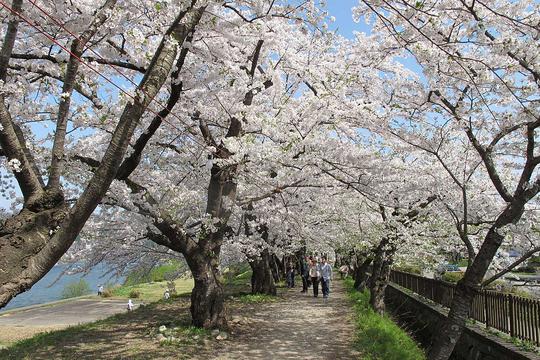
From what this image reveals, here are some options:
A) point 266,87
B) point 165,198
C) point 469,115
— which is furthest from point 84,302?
point 469,115

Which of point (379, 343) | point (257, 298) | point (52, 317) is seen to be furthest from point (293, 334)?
point (52, 317)

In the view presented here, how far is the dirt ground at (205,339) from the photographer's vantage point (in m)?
8.53

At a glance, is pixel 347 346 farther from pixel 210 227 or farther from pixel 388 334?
pixel 210 227

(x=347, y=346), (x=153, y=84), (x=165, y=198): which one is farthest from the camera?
(x=165, y=198)

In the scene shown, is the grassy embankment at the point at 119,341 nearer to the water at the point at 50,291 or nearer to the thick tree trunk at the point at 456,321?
the water at the point at 50,291

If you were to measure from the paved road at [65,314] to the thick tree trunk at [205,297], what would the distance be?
10.1 meters

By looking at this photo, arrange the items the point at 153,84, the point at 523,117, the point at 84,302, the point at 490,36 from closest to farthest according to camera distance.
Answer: the point at 153,84, the point at 490,36, the point at 523,117, the point at 84,302

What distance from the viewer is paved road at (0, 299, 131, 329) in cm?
1947

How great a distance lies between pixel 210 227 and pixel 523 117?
604 cm

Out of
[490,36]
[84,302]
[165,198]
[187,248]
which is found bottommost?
[84,302]

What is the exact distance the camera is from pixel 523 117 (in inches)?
268

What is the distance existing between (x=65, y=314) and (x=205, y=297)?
1541cm

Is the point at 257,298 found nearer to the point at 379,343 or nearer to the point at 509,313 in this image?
the point at 379,343

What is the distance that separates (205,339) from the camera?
949 cm
